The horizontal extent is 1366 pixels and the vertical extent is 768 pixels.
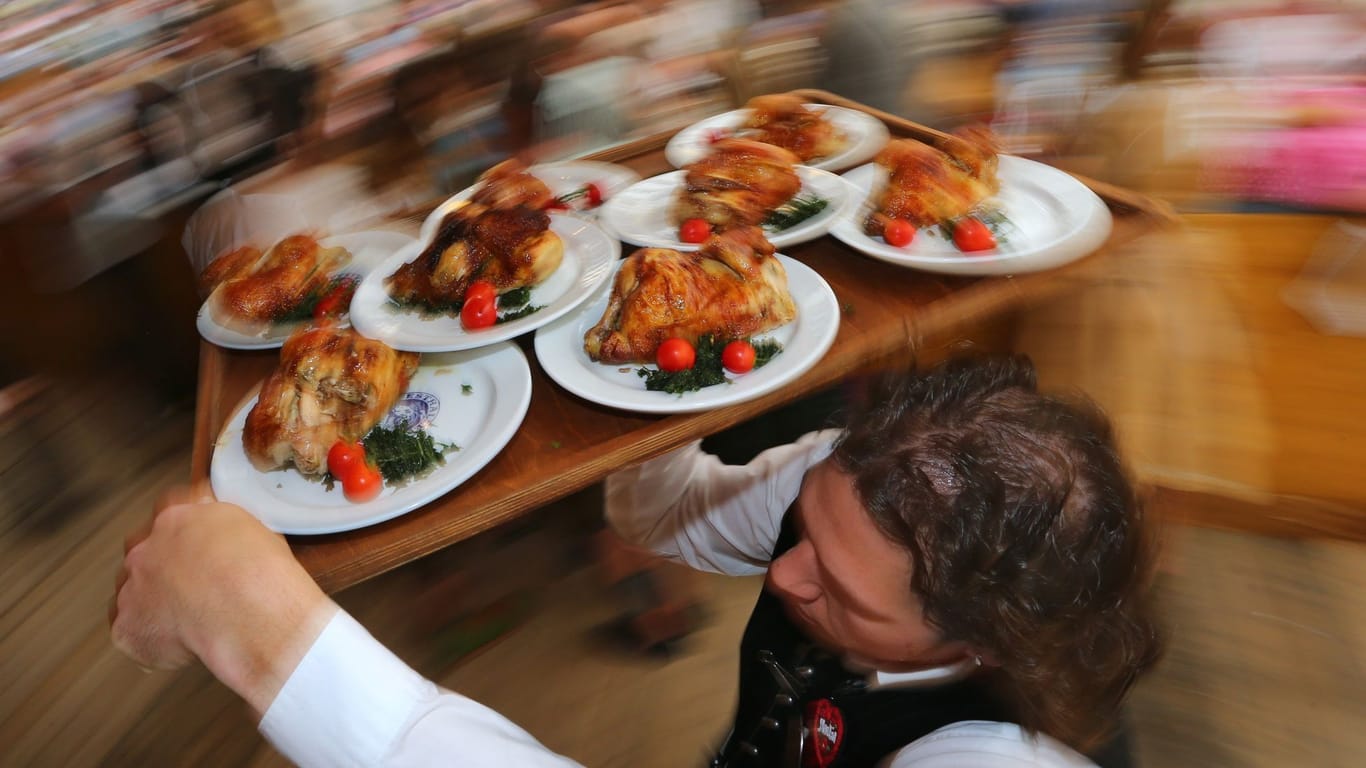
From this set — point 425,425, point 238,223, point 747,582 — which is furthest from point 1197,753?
point 238,223

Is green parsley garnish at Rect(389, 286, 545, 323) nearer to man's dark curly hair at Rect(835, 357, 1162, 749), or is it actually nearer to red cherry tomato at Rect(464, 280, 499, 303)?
red cherry tomato at Rect(464, 280, 499, 303)

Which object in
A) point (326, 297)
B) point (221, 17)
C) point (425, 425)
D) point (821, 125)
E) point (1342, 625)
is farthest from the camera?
point (1342, 625)

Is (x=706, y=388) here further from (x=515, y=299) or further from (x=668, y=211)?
(x=668, y=211)

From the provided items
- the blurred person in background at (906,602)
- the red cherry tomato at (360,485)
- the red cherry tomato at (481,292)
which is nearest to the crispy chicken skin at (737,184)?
the red cherry tomato at (481,292)

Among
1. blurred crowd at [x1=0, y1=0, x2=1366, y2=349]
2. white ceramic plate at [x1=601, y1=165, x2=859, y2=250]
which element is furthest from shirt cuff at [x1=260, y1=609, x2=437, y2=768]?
white ceramic plate at [x1=601, y1=165, x2=859, y2=250]

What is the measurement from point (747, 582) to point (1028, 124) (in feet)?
4.90

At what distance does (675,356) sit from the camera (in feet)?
3.59

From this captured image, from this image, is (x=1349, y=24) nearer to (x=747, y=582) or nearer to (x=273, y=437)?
(x=273, y=437)

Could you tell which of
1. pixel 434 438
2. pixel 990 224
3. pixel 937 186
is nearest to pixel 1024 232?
pixel 990 224

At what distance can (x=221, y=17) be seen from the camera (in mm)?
670

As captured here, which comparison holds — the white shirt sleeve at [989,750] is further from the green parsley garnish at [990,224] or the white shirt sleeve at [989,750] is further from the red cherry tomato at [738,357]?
the green parsley garnish at [990,224]

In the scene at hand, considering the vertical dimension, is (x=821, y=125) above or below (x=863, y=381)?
above

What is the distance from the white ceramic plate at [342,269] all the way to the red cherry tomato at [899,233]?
763 millimetres

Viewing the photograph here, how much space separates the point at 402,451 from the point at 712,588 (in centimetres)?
131
